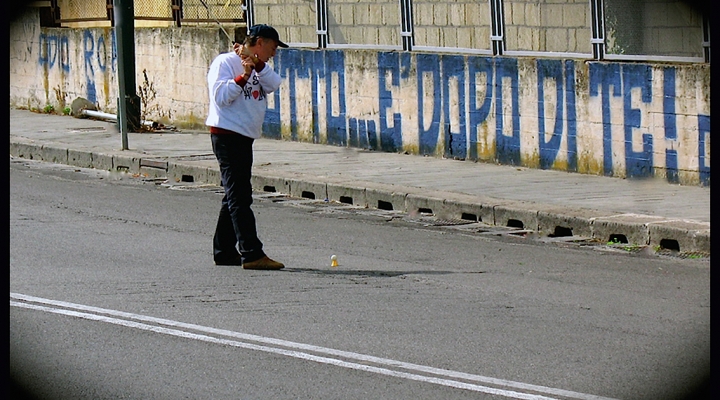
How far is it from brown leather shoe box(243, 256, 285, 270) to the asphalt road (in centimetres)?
7

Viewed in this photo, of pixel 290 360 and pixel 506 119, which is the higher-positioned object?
pixel 506 119

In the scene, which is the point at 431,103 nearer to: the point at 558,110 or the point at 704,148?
the point at 558,110

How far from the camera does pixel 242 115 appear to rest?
925 cm

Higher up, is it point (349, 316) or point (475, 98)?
point (475, 98)

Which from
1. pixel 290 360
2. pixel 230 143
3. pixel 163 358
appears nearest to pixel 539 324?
pixel 290 360

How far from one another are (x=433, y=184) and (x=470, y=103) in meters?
2.12

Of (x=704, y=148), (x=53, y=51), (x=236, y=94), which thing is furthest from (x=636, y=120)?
(x=53, y=51)

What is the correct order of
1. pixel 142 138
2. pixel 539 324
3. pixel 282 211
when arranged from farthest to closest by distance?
pixel 142 138 → pixel 282 211 → pixel 539 324

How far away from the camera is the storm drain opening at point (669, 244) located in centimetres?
1012

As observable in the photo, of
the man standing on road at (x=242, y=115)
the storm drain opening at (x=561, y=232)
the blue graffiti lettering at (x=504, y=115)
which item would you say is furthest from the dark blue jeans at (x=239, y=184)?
the blue graffiti lettering at (x=504, y=115)

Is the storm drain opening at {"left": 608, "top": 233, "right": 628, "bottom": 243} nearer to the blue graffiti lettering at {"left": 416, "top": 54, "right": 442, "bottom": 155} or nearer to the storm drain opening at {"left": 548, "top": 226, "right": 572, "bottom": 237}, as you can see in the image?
the storm drain opening at {"left": 548, "top": 226, "right": 572, "bottom": 237}

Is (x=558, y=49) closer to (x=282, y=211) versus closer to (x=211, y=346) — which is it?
(x=282, y=211)

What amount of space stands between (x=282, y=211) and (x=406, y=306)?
14.6 ft

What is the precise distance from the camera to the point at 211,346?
7.16 metres
